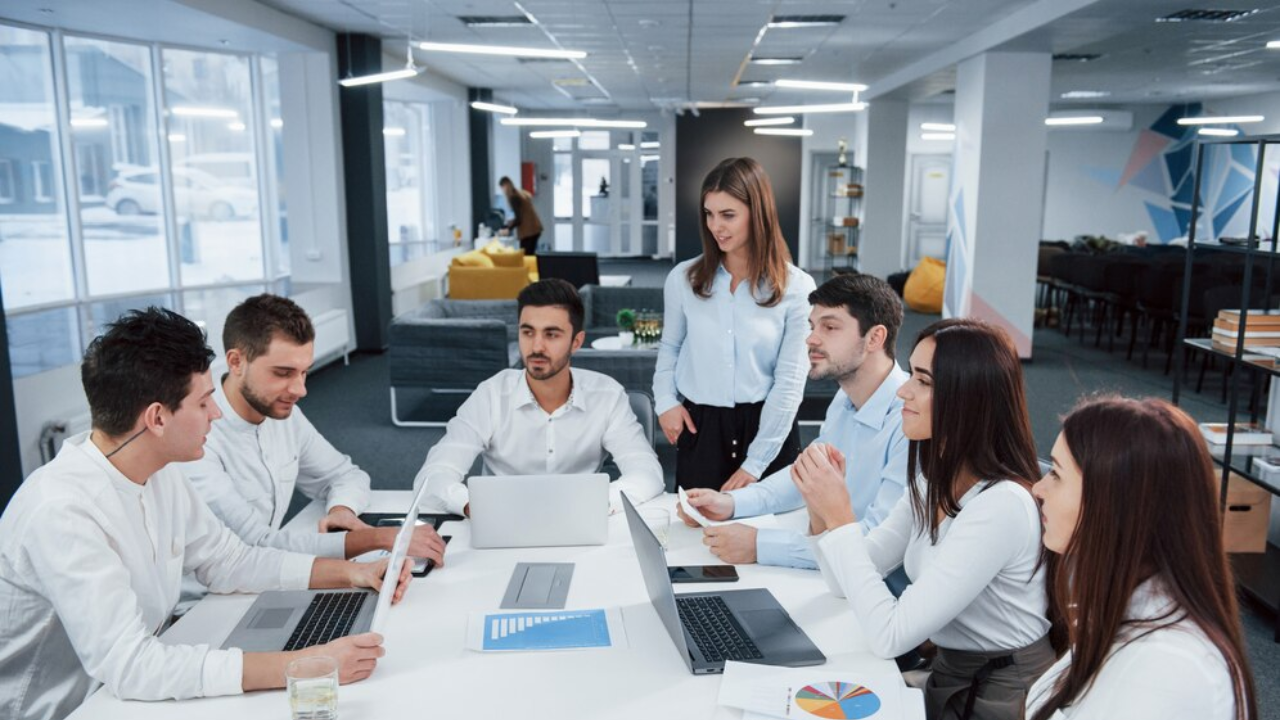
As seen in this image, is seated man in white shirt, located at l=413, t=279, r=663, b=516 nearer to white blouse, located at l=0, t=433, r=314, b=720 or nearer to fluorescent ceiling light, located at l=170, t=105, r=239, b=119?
white blouse, located at l=0, t=433, r=314, b=720

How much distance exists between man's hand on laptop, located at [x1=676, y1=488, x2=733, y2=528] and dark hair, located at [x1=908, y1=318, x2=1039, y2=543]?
758 mm

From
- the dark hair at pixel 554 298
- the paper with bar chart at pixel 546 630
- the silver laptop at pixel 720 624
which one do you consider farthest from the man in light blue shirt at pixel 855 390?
A: the dark hair at pixel 554 298

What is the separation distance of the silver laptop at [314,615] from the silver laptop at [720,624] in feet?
1.60

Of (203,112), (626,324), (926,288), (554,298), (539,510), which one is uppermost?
(203,112)

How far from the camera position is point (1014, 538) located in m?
1.79

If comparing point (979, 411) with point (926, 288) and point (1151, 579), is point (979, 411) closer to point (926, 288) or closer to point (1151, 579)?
point (1151, 579)

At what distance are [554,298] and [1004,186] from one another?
6929mm

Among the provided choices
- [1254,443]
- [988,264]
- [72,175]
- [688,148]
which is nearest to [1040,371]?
[988,264]

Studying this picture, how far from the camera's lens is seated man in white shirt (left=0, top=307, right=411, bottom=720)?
1.67 meters

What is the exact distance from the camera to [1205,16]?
23.2 ft

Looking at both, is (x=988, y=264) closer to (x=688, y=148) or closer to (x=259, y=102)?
(x=259, y=102)

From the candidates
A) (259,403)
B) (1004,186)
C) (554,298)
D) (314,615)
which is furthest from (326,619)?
(1004,186)

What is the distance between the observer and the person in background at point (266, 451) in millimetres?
2408

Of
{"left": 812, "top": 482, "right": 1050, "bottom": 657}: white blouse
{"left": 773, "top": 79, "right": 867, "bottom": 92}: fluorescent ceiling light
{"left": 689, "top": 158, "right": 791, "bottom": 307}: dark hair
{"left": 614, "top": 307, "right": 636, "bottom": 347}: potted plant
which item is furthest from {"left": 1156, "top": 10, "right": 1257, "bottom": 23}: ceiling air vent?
{"left": 812, "top": 482, "right": 1050, "bottom": 657}: white blouse
